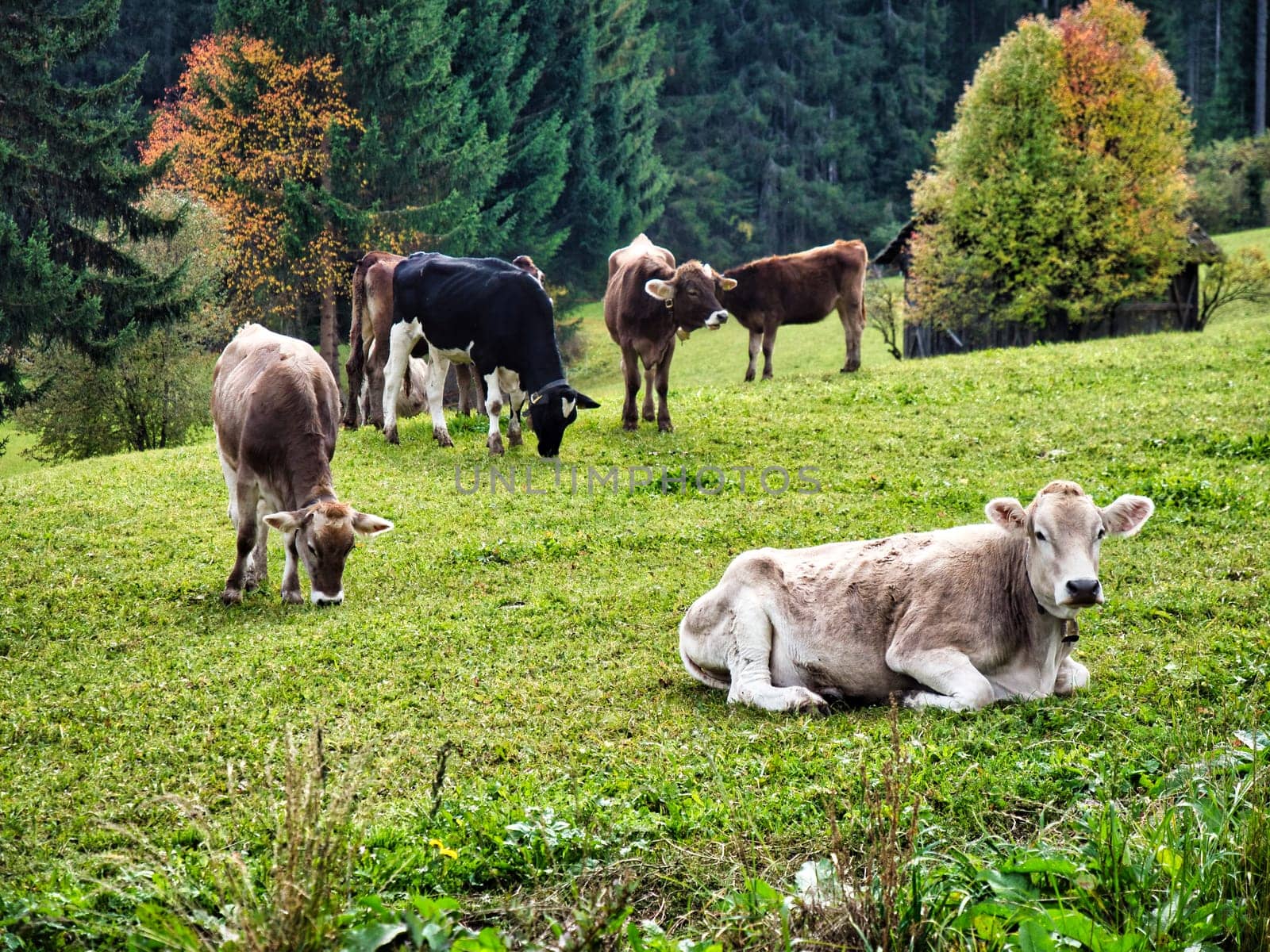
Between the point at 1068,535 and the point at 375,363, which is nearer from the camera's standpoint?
the point at 1068,535

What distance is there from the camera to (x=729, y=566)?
7625 mm

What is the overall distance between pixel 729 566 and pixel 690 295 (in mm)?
8924

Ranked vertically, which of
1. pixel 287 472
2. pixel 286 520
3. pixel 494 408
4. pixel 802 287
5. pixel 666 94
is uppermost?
pixel 666 94

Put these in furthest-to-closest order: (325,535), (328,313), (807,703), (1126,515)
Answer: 1. (328,313)
2. (325,535)
3. (807,703)
4. (1126,515)

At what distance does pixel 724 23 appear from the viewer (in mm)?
74250

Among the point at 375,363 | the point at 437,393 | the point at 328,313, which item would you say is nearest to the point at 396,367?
the point at 437,393

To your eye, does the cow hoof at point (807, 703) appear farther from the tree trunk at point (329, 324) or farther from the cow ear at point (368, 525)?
the tree trunk at point (329, 324)

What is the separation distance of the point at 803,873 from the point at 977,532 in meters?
3.25

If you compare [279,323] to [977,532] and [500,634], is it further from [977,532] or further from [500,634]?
[977,532]

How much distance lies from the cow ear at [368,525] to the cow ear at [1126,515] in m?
5.40

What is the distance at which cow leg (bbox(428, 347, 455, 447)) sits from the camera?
16.1 m

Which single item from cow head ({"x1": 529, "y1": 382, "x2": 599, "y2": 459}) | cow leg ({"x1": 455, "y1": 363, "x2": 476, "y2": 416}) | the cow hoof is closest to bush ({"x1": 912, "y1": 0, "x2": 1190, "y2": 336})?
cow leg ({"x1": 455, "y1": 363, "x2": 476, "y2": 416})

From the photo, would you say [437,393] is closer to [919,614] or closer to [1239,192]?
[919,614]

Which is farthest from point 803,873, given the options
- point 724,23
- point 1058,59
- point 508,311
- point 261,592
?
point 724,23
